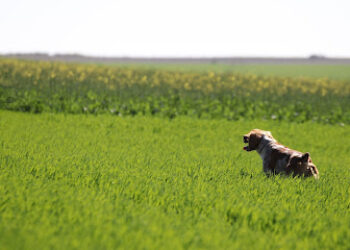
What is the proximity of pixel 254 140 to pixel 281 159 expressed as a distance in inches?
22.1

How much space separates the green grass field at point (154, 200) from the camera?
12.6ft

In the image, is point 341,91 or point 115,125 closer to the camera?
point 115,125

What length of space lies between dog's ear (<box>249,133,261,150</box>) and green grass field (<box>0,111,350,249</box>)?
482 mm

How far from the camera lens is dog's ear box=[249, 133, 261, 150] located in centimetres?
705

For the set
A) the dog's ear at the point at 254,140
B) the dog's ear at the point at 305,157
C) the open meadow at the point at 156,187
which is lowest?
the open meadow at the point at 156,187

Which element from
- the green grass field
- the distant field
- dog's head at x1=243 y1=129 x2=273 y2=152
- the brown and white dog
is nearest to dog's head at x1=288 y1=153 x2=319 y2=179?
the brown and white dog

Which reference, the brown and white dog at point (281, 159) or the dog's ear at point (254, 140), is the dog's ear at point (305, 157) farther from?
the dog's ear at point (254, 140)

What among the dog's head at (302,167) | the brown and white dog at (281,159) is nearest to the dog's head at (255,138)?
the brown and white dog at (281,159)

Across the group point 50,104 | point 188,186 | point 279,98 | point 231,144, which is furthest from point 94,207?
point 279,98

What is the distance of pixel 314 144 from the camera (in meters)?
13.0

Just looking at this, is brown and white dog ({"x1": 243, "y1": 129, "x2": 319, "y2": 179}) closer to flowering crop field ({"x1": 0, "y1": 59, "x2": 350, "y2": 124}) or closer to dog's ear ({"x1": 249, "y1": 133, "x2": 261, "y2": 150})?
dog's ear ({"x1": 249, "y1": 133, "x2": 261, "y2": 150})

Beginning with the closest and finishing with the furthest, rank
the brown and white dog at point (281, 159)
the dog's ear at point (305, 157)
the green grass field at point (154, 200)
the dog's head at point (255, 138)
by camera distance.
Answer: the green grass field at point (154, 200)
the dog's ear at point (305, 157)
the brown and white dog at point (281, 159)
the dog's head at point (255, 138)

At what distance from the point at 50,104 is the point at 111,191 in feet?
39.5

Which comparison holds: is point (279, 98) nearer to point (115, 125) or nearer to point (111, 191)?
point (115, 125)
